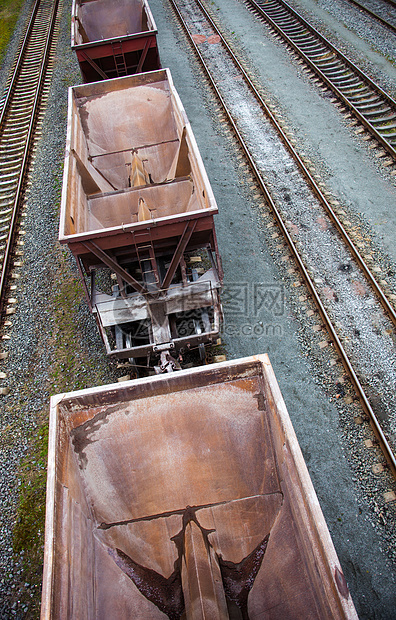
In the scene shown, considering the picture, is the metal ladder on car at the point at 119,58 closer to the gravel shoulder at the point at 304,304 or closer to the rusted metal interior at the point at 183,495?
the gravel shoulder at the point at 304,304

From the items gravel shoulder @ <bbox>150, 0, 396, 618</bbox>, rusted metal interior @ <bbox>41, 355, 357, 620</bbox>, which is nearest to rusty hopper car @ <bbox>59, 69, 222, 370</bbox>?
gravel shoulder @ <bbox>150, 0, 396, 618</bbox>

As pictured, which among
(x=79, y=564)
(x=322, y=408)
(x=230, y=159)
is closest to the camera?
(x=79, y=564)

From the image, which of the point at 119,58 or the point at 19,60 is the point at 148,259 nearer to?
the point at 119,58

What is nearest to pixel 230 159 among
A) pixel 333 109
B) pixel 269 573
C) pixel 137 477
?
pixel 333 109

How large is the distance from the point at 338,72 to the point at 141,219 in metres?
9.65

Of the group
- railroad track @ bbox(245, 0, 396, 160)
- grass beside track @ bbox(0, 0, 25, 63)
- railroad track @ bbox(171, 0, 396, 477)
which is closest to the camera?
railroad track @ bbox(171, 0, 396, 477)

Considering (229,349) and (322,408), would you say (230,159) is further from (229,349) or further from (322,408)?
(322,408)

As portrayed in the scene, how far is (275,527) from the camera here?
15.3 ft

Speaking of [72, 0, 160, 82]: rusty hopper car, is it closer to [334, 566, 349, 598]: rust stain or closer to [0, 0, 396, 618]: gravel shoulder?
[0, 0, 396, 618]: gravel shoulder

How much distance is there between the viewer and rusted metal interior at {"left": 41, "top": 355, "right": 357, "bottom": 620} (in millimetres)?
4363

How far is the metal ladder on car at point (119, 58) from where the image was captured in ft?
36.2

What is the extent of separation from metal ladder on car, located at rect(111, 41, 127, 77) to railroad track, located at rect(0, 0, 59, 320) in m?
3.23

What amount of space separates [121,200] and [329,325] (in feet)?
15.6

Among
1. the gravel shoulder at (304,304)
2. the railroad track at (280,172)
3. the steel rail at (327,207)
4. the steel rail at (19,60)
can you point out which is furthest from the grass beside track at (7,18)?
the steel rail at (327,207)
